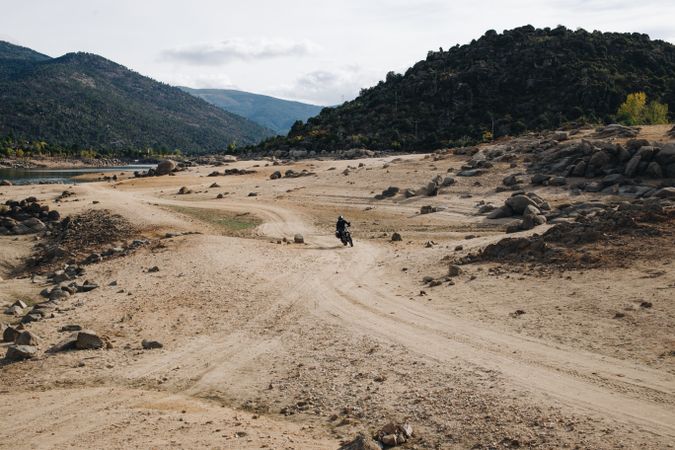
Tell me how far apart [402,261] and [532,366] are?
1039cm

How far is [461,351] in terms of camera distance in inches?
476

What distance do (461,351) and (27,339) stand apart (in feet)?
32.8

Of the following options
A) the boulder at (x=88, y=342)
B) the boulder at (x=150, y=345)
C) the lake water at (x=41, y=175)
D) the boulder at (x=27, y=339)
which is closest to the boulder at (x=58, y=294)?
the boulder at (x=27, y=339)

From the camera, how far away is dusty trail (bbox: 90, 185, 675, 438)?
30.9ft

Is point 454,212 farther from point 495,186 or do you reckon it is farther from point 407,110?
point 407,110

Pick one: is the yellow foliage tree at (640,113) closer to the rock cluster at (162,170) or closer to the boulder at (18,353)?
the rock cluster at (162,170)

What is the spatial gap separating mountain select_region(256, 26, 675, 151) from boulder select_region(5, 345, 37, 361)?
63.7 metres

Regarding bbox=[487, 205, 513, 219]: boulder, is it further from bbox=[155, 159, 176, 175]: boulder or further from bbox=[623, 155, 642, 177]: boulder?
bbox=[155, 159, 176, 175]: boulder

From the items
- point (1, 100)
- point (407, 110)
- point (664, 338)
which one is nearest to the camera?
point (664, 338)

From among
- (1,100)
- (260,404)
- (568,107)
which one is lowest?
(260,404)

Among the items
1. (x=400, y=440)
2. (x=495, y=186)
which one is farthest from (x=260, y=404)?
(x=495, y=186)

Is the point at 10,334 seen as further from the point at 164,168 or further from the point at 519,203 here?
the point at 164,168

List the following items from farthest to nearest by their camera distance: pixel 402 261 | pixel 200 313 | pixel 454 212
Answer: pixel 454 212
pixel 402 261
pixel 200 313

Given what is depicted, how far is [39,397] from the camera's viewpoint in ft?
37.0
